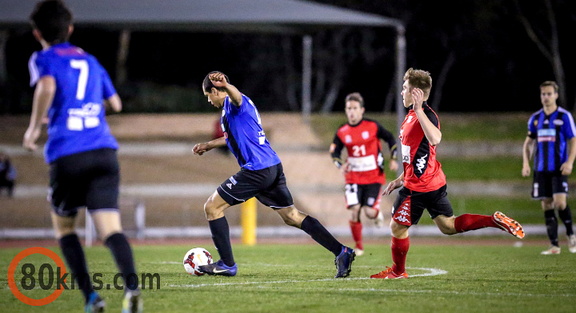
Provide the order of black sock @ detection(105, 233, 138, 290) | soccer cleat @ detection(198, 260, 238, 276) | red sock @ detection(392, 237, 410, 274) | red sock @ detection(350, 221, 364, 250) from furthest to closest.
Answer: red sock @ detection(350, 221, 364, 250) < soccer cleat @ detection(198, 260, 238, 276) < red sock @ detection(392, 237, 410, 274) < black sock @ detection(105, 233, 138, 290)

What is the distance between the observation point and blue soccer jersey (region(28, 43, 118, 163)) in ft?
18.2

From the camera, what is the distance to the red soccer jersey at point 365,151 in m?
12.4

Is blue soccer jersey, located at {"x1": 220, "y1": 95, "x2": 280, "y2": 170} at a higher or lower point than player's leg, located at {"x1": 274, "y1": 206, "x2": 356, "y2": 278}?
higher

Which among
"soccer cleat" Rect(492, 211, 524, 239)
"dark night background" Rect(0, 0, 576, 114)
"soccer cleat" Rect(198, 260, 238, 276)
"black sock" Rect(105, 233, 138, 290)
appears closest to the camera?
"black sock" Rect(105, 233, 138, 290)

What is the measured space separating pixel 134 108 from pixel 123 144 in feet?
13.9

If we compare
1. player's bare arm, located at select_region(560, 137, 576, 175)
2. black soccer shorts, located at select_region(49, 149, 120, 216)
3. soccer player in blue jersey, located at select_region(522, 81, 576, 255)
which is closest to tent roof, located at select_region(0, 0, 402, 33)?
soccer player in blue jersey, located at select_region(522, 81, 576, 255)

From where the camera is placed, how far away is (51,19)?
5586 millimetres

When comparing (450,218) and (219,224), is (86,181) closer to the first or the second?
(219,224)

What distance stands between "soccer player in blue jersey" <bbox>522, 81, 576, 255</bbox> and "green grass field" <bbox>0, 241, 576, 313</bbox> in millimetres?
1829

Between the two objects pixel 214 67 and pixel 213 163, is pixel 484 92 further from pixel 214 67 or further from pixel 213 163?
pixel 213 163

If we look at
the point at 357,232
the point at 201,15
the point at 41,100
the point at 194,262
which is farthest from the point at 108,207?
the point at 201,15

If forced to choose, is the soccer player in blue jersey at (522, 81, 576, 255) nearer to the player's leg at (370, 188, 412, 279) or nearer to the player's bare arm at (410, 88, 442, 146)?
the player's leg at (370, 188, 412, 279)

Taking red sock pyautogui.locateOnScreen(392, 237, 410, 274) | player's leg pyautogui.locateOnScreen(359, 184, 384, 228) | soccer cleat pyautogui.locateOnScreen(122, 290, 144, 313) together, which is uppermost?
soccer cleat pyautogui.locateOnScreen(122, 290, 144, 313)

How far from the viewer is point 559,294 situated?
22.3ft
